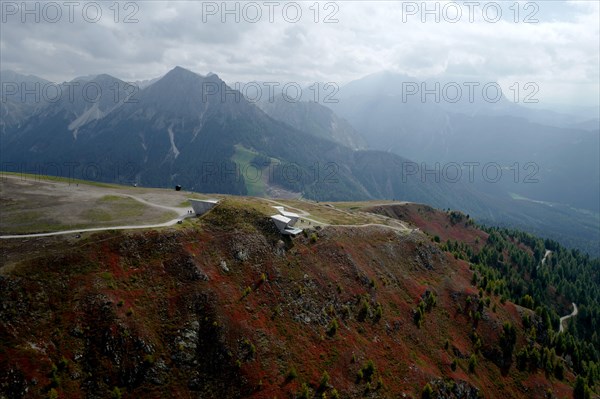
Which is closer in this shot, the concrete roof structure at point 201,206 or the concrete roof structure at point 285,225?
the concrete roof structure at point 285,225

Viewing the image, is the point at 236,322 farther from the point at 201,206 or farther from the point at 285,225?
the point at 201,206

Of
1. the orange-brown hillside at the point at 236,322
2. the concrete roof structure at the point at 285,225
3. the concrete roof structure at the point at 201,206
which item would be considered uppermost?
the concrete roof structure at the point at 201,206

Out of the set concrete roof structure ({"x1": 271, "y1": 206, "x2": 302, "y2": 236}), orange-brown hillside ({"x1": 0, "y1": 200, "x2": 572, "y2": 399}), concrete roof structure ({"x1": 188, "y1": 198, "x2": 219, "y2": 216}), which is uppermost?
concrete roof structure ({"x1": 188, "y1": 198, "x2": 219, "y2": 216})

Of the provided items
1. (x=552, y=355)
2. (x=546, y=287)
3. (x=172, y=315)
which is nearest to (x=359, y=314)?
(x=172, y=315)

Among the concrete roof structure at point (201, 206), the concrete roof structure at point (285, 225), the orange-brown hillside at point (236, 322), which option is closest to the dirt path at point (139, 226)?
the concrete roof structure at point (201, 206)

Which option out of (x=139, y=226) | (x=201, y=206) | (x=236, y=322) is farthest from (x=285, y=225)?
(x=139, y=226)

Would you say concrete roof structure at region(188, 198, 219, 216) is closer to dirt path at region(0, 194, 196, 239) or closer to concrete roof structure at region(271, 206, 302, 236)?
dirt path at region(0, 194, 196, 239)

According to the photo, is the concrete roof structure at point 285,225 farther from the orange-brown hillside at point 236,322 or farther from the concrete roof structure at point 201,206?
the concrete roof structure at point 201,206

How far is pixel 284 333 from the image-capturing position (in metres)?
74.7

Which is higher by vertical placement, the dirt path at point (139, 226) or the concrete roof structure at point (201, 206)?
the concrete roof structure at point (201, 206)

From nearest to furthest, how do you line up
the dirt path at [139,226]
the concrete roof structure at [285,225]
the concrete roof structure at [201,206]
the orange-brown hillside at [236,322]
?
the orange-brown hillside at [236,322]
the dirt path at [139,226]
the concrete roof structure at [285,225]
the concrete roof structure at [201,206]

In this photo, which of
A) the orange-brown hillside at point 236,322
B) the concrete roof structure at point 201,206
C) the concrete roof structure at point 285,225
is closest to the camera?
the orange-brown hillside at point 236,322

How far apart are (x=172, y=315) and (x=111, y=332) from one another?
10236mm

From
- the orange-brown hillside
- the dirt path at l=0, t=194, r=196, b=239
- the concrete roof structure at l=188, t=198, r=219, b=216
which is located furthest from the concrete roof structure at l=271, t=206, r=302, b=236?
the dirt path at l=0, t=194, r=196, b=239
